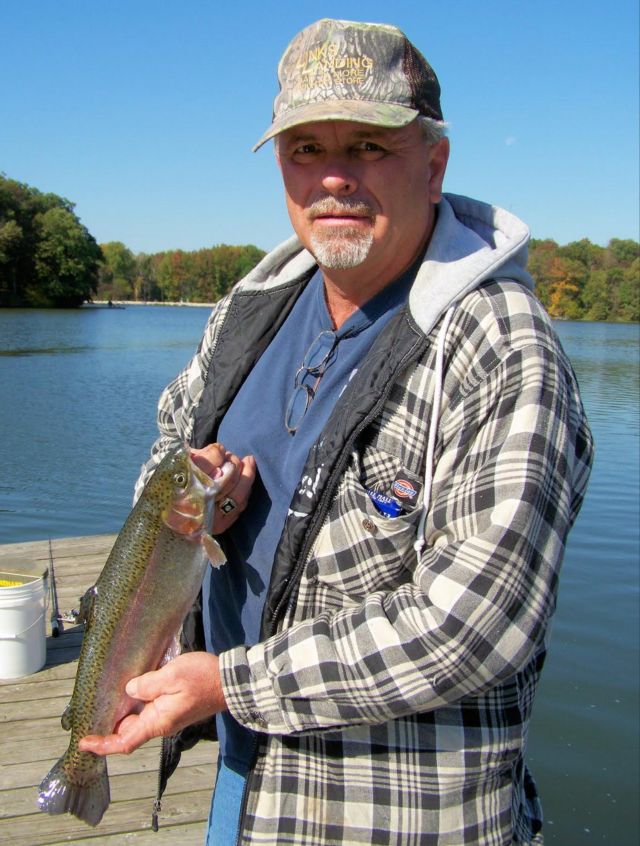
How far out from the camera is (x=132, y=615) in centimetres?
240

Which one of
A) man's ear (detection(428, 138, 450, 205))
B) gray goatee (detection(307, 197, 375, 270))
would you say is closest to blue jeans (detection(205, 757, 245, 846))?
gray goatee (detection(307, 197, 375, 270))

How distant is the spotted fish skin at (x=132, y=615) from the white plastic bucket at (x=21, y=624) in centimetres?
267

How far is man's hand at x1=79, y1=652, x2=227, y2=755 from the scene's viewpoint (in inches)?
75.4

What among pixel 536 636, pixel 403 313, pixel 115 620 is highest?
pixel 403 313

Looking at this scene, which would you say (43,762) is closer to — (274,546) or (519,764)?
(274,546)

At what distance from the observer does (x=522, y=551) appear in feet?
5.46

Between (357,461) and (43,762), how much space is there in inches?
129

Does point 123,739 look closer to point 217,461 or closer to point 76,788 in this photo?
point 76,788

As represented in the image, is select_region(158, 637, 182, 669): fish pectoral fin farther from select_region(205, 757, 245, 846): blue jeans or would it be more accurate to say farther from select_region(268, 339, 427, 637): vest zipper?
select_region(268, 339, 427, 637): vest zipper

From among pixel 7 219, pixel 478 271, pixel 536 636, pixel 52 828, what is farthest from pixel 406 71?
pixel 7 219

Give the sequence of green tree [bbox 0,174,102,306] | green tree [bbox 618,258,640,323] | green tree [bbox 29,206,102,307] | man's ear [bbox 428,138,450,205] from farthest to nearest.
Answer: green tree [bbox 618,258,640,323] → green tree [bbox 29,206,102,307] → green tree [bbox 0,174,102,306] → man's ear [bbox 428,138,450,205]

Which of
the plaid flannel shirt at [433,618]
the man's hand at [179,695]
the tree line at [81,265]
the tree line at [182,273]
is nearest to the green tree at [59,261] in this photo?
the tree line at [81,265]

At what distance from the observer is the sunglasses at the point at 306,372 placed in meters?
2.38

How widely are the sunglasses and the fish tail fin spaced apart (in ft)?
4.10
